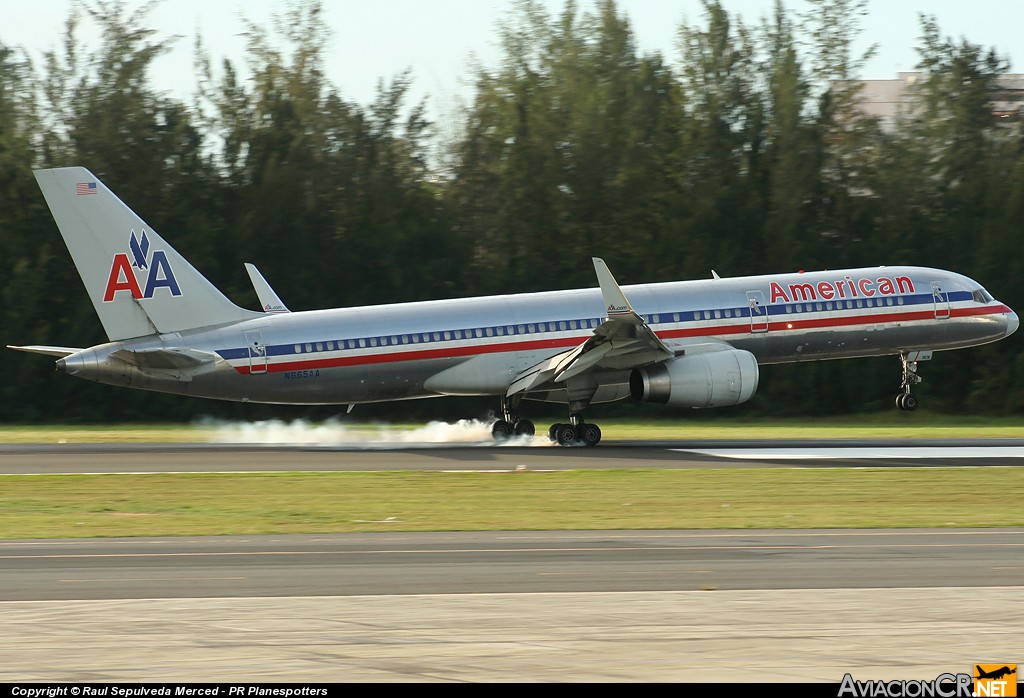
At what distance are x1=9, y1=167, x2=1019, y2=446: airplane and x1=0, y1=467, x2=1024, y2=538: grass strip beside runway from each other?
620 cm

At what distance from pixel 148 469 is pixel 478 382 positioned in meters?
10.2

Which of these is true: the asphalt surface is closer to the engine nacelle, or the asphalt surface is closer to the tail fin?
the engine nacelle

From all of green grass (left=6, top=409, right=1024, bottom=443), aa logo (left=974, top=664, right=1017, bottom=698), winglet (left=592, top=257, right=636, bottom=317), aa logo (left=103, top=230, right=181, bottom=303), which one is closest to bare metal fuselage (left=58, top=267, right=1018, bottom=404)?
aa logo (left=103, top=230, right=181, bottom=303)

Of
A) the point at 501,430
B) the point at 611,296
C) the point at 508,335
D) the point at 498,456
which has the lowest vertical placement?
the point at 498,456

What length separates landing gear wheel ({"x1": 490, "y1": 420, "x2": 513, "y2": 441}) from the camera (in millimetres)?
38531

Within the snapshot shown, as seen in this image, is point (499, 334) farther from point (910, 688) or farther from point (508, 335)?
point (910, 688)

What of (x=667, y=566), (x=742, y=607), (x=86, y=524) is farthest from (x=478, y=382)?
(x=742, y=607)

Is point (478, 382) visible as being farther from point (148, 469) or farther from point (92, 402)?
point (92, 402)

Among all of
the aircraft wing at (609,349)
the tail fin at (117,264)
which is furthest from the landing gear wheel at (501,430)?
the tail fin at (117,264)

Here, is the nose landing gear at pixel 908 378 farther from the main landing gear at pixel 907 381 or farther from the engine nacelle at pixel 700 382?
the engine nacelle at pixel 700 382

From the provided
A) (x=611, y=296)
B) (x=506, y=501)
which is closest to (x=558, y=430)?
(x=611, y=296)

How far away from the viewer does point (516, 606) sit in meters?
13.5

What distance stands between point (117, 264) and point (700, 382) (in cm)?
1555

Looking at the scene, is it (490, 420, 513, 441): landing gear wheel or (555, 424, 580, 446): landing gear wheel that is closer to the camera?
(555, 424, 580, 446): landing gear wheel
